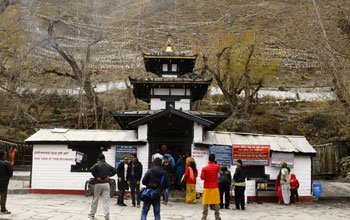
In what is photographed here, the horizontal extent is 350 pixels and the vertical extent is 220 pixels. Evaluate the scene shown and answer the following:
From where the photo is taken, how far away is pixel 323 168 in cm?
3078

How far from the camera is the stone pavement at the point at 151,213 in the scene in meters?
12.7

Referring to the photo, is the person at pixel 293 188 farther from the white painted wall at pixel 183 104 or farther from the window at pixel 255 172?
the white painted wall at pixel 183 104

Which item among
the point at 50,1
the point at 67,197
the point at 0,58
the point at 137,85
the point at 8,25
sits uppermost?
the point at 50,1

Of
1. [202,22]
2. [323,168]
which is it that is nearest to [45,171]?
[323,168]

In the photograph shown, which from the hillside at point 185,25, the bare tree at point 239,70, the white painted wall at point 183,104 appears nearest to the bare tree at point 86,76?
the hillside at point 185,25

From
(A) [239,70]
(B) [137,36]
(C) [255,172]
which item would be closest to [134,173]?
(C) [255,172]

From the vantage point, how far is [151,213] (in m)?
13.7

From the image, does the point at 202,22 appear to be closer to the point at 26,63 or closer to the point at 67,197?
the point at 26,63

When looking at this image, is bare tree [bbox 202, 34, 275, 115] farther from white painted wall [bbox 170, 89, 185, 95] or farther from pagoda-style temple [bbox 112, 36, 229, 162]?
white painted wall [bbox 170, 89, 185, 95]

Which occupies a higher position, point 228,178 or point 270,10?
point 270,10

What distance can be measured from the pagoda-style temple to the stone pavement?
3433 millimetres

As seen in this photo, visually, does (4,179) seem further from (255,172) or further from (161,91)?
(161,91)

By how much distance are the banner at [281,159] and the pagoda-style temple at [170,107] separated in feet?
9.71

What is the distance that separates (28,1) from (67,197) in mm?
47600
